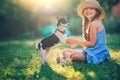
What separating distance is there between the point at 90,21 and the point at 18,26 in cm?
1760

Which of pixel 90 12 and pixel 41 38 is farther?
pixel 41 38

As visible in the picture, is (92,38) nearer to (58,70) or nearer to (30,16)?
(58,70)

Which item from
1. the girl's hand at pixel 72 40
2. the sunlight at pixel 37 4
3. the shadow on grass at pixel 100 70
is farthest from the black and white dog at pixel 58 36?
the sunlight at pixel 37 4

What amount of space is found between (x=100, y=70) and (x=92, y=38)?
37.0 inches

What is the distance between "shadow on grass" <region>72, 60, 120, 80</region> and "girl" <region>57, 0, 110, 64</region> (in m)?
0.19

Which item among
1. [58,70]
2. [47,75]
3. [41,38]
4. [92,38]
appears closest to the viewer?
[47,75]

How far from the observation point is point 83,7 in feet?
25.2

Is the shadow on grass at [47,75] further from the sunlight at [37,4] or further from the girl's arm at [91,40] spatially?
the sunlight at [37,4]

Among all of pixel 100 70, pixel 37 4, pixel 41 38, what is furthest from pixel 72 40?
pixel 37 4

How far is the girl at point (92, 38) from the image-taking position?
7469mm

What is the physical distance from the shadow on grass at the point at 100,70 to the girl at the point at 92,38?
→ 0.19 meters

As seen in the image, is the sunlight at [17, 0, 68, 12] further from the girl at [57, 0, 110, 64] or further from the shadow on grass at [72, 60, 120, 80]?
the shadow on grass at [72, 60, 120, 80]

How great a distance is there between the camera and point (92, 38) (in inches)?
293

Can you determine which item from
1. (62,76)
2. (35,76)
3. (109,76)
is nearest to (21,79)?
(35,76)
